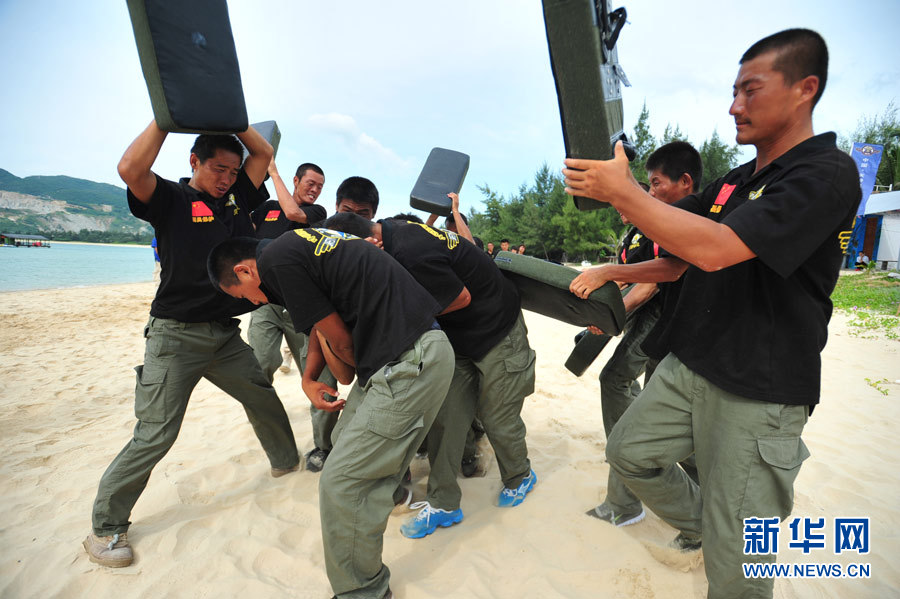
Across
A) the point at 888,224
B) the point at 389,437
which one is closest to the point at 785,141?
the point at 389,437

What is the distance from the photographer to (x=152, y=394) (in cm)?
264

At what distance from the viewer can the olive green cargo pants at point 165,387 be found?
255cm

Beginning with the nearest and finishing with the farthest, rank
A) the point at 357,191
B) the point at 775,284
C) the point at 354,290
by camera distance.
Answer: the point at 775,284
the point at 354,290
the point at 357,191

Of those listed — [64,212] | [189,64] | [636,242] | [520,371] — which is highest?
[64,212]

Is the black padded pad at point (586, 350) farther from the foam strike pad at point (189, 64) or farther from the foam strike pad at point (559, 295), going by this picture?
the foam strike pad at point (189, 64)

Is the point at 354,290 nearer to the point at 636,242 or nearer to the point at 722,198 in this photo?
the point at 722,198

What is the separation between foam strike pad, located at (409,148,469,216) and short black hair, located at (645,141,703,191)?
1.78 metres

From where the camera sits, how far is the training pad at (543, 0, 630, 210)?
1.48 meters

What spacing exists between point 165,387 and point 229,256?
1.02 meters

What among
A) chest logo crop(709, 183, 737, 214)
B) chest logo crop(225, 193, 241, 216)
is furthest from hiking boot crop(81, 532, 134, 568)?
chest logo crop(709, 183, 737, 214)

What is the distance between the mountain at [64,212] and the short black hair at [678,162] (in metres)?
95.1

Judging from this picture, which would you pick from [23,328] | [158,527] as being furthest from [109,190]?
[158,527]

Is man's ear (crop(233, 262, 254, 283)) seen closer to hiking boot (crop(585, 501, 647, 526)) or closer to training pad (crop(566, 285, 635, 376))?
training pad (crop(566, 285, 635, 376))

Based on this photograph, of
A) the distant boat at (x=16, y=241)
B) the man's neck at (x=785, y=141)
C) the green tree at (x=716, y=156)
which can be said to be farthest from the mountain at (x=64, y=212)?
the man's neck at (x=785, y=141)
